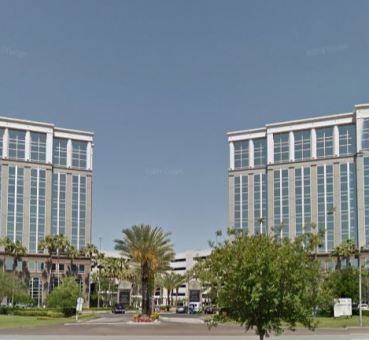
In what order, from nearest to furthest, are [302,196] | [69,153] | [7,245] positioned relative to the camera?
[7,245], [302,196], [69,153]

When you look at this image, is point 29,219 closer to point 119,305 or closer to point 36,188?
point 36,188

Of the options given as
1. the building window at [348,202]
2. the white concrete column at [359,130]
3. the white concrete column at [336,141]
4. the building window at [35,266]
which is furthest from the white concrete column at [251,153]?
the building window at [35,266]

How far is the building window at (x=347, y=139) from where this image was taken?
126 m

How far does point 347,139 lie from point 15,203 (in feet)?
206

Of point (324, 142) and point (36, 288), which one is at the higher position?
point (324, 142)

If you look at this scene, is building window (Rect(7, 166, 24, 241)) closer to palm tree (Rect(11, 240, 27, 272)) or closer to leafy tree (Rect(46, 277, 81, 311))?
palm tree (Rect(11, 240, 27, 272))

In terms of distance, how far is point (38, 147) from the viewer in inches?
5359

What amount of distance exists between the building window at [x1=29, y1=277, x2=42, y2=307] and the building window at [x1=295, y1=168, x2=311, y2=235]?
163 feet

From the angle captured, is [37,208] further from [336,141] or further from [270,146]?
[336,141]

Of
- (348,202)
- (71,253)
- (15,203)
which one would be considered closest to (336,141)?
(348,202)

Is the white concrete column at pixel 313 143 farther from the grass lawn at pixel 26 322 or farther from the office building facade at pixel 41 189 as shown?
the grass lawn at pixel 26 322

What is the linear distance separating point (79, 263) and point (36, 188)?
55.6ft

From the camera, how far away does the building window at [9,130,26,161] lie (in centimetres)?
13275

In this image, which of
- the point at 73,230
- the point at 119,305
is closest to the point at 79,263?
the point at 73,230
